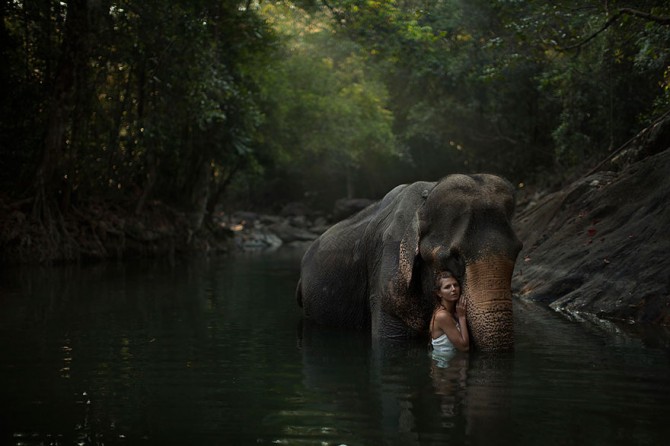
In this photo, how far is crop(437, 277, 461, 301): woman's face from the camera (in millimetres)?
7371

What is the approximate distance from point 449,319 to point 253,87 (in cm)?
2283

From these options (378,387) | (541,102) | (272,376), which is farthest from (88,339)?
(541,102)

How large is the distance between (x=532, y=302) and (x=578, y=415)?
6767 mm

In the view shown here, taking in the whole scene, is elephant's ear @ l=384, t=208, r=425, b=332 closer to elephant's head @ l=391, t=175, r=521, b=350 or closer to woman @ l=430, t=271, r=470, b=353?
elephant's head @ l=391, t=175, r=521, b=350

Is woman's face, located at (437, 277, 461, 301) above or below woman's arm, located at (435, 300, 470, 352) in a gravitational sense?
above

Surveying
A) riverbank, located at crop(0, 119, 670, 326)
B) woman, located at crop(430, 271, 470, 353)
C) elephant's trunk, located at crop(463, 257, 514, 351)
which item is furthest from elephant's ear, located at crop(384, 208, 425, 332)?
riverbank, located at crop(0, 119, 670, 326)

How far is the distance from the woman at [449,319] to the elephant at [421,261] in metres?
0.09

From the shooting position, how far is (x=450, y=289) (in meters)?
7.38

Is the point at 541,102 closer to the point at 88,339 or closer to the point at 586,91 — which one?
the point at 586,91

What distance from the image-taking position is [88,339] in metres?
8.57

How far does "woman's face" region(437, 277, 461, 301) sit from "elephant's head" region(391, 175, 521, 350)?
7 centimetres

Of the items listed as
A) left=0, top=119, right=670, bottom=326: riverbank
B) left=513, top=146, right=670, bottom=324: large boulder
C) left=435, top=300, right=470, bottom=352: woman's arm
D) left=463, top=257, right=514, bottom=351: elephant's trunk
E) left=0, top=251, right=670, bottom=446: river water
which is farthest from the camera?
left=0, top=119, right=670, bottom=326: riverbank

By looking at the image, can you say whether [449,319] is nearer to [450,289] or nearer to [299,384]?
[450,289]

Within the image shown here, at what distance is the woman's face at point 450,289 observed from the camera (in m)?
7.37
